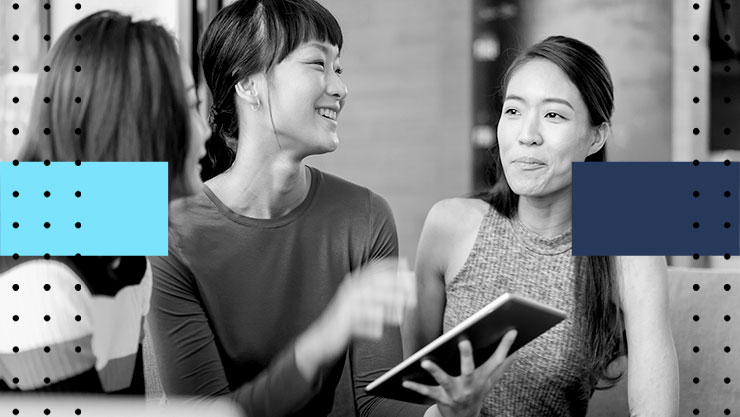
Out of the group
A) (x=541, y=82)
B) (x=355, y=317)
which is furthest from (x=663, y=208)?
(x=355, y=317)

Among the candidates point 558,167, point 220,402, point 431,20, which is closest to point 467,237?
point 558,167

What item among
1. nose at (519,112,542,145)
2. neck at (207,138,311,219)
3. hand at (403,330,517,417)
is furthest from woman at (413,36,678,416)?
neck at (207,138,311,219)

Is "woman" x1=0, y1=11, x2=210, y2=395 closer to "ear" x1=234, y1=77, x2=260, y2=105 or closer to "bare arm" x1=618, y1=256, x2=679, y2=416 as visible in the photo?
"ear" x1=234, y1=77, x2=260, y2=105

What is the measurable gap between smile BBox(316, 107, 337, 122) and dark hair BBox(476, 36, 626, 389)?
0.22 meters

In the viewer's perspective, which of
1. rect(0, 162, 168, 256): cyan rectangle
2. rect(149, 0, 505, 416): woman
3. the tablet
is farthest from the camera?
rect(149, 0, 505, 416): woman

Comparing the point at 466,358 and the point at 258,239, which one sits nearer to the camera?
the point at 466,358

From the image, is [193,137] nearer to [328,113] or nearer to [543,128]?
[328,113]

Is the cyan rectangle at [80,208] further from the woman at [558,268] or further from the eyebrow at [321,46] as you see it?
the woman at [558,268]

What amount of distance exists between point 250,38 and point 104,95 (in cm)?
20

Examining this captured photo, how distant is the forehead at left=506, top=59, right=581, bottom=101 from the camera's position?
3.26 ft

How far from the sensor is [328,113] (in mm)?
1013

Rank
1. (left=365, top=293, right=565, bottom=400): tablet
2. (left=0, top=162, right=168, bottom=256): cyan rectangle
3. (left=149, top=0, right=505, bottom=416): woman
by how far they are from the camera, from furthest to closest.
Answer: (left=149, top=0, right=505, bottom=416): woman, (left=0, top=162, right=168, bottom=256): cyan rectangle, (left=365, top=293, right=565, bottom=400): tablet

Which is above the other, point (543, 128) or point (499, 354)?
point (543, 128)

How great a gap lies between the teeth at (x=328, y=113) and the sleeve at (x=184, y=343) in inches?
9.8
